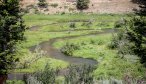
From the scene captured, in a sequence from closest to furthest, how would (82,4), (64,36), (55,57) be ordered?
(55,57) < (64,36) < (82,4)

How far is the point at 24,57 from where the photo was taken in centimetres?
5191

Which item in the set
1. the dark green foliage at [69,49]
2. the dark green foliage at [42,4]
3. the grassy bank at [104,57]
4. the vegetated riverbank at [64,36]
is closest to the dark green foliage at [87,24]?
the vegetated riverbank at [64,36]

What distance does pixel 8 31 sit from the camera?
38.1 meters

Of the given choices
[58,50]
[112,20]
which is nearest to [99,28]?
[112,20]

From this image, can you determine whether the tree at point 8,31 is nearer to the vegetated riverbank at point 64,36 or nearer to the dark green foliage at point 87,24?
the vegetated riverbank at point 64,36

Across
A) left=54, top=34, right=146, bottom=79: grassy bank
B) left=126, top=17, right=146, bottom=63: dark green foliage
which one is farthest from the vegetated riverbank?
left=126, top=17, right=146, bottom=63: dark green foliage

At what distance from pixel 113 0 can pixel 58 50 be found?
51.9 metres

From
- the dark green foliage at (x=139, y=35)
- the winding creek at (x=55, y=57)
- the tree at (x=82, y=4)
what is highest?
the dark green foliage at (x=139, y=35)

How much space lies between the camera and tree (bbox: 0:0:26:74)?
35750mm

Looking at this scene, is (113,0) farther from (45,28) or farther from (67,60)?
(67,60)

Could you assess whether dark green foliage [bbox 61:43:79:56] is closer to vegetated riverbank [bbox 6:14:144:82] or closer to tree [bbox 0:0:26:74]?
vegetated riverbank [bbox 6:14:144:82]

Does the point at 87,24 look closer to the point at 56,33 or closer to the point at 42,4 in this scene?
the point at 56,33

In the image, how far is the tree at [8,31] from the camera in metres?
35.8

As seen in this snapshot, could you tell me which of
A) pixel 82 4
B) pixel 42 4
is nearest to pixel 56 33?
pixel 82 4
